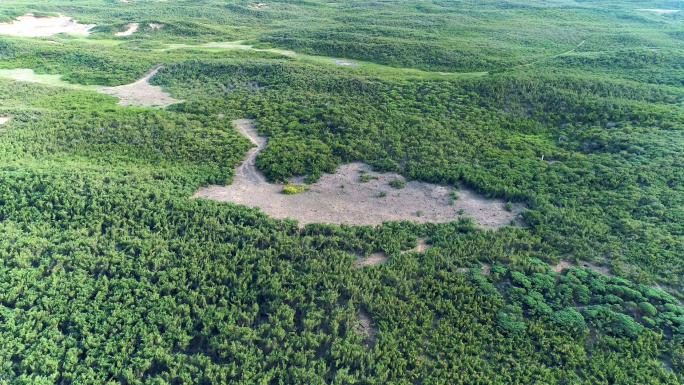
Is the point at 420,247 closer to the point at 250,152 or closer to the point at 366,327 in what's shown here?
the point at 366,327

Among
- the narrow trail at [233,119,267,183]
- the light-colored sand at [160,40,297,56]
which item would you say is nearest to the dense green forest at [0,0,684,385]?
the narrow trail at [233,119,267,183]

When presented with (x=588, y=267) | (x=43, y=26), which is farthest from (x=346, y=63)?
(x=43, y=26)

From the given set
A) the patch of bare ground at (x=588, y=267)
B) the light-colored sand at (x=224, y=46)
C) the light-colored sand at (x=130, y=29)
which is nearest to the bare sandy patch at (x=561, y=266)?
the patch of bare ground at (x=588, y=267)

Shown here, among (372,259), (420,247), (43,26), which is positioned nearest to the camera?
(372,259)

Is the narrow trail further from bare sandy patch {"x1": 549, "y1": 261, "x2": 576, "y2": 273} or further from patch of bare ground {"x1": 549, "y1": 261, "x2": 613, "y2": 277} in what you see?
patch of bare ground {"x1": 549, "y1": 261, "x2": 613, "y2": 277}

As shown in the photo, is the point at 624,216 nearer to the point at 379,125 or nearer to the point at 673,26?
the point at 379,125
